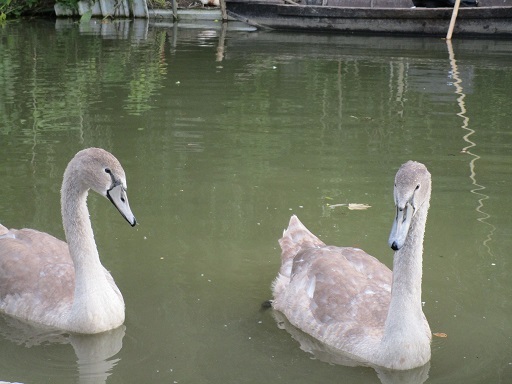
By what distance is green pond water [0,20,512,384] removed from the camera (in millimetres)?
6133

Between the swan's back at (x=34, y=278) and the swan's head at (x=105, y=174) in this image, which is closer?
the swan's head at (x=105, y=174)

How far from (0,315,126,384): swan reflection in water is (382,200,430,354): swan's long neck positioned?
1782 millimetres

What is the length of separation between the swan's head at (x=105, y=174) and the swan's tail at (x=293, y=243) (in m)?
1.50

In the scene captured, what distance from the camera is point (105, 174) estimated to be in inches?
243

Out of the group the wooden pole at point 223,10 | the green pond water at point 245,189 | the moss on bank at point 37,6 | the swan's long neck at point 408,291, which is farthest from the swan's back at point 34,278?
the moss on bank at point 37,6

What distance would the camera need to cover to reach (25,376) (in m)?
5.75

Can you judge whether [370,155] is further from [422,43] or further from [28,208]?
[422,43]

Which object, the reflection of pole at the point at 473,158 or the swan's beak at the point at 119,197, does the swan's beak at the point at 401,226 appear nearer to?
the swan's beak at the point at 119,197

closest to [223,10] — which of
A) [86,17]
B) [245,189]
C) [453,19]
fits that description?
[86,17]

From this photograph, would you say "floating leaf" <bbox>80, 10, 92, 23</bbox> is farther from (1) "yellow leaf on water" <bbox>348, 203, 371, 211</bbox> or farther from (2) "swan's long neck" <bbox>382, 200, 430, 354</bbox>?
(2) "swan's long neck" <bbox>382, 200, 430, 354</bbox>

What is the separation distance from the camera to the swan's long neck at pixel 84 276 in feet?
20.9

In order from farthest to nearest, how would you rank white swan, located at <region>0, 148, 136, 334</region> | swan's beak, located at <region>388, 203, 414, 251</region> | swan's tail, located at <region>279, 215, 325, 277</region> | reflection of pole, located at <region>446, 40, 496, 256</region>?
1. reflection of pole, located at <region>446, 40, 496, 256</region>
2. swan's tail, located at <region>279, 215, 325, 277</region>
3. white swan, located at <region>0, 148, 136, 334</region>
4. swan's beak, located at <region>388, 203, 414, 251</region>

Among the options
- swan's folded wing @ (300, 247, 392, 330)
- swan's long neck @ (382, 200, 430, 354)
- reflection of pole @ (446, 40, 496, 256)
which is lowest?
reflection of pole @ (446, 40, 496, 256)

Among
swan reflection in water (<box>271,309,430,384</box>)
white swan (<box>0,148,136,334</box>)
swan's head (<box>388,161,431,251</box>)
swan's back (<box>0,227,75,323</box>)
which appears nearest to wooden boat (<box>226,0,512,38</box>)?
swan reflection in water (<box>271,309,430,384</box>)
